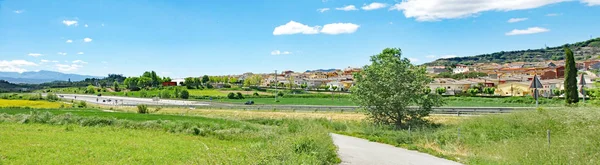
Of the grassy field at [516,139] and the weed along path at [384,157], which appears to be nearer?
the grassy field at [516,139]

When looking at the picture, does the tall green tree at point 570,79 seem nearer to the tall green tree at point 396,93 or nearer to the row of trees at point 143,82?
the tall green tree at point 396,93

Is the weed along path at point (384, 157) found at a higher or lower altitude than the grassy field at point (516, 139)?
lower

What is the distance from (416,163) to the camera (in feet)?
55.2

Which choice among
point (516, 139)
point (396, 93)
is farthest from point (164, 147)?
point (396, 93)

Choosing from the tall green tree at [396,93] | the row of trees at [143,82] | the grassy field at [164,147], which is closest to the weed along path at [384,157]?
the grassy field at [164,147]

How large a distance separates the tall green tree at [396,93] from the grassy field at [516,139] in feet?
5.81

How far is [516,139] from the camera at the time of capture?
20.4 m

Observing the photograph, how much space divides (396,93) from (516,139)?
1142 centimetres

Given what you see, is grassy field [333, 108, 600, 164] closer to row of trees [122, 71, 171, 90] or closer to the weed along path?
the weed along path

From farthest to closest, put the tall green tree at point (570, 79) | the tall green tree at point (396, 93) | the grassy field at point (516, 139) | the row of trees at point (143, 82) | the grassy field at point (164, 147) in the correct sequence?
the row of trees at point (143, 82), the tall green tree at point (570, 79), the tall green tree at point (396, 93), the grassy field at point (516, 139), the grassy field at point (164, 147)

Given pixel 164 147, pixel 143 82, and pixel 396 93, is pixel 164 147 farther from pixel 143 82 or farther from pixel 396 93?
pixel 143 82

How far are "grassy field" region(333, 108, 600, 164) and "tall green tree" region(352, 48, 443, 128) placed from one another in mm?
1770

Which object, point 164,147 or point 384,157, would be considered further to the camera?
point 164,147

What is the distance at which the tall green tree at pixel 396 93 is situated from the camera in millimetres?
31297
